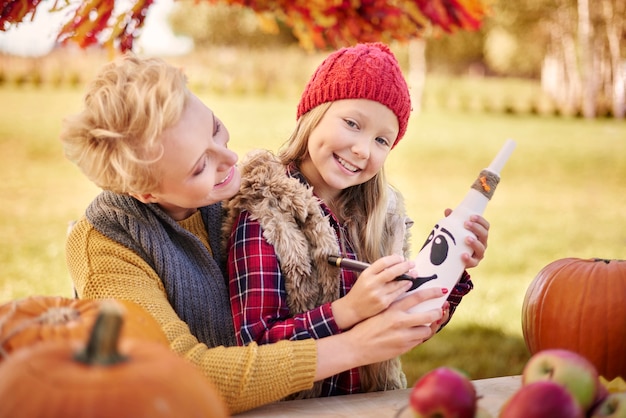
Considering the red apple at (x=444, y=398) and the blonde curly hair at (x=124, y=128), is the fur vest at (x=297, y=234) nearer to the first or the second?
the blonde curly hair at (x=124, y=128)

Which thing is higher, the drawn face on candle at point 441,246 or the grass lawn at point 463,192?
the drawn face on candle at point 441,246

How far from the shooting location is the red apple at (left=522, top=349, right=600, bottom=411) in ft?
3.72

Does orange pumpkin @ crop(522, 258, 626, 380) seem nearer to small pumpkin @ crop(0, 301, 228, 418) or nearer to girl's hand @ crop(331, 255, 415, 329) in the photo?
girl's hand @ crop(331, 255, 415, 329)

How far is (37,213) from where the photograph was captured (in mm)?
8297

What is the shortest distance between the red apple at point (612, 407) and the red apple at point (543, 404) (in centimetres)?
15

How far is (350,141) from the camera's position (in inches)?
71.9

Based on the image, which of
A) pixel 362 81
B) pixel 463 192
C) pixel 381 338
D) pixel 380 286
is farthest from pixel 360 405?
pixel 463 192

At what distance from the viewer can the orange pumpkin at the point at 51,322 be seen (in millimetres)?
1121

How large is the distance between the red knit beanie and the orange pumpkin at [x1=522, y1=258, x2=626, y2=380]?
62 cm

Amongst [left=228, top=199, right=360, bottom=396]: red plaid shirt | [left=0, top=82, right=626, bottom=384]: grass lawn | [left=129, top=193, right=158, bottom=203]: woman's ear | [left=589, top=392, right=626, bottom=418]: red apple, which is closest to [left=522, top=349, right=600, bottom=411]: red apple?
[left=589, top=392, right=626, bottom=418]: red apple

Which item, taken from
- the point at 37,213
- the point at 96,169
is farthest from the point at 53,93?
the point at 96,169

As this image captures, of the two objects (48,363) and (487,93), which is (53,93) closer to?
(487,93)

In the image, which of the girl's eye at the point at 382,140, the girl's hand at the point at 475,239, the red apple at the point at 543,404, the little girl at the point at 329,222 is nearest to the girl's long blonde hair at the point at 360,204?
the little girl at the point at 329,222

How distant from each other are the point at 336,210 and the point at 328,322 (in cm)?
51
